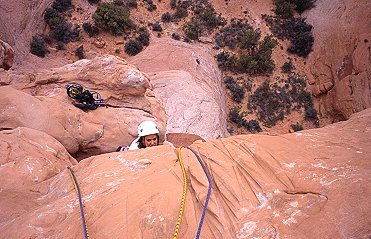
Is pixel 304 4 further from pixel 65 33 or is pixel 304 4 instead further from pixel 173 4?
pixel 65 33

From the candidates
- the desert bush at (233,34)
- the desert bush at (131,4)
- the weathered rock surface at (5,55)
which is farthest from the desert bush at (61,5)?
the weathered rock surface at (5,55)

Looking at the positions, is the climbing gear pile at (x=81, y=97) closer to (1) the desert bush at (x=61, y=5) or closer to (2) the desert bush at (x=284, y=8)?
(1) the desert bush at (x=61, y=5)

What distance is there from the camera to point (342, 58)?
17.4 m

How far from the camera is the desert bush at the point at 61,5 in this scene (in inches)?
746

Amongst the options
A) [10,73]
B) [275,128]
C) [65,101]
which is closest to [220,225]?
[65,101]

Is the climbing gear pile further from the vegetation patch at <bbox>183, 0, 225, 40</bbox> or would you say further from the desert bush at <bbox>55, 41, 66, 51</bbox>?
the vegetation patch at <bbox>183, 0, 225, 40</bbox>

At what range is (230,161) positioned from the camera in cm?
363

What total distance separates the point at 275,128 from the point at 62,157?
15267mm

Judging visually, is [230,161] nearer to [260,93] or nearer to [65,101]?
[65,101]

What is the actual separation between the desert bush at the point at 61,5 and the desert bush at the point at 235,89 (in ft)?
47.1

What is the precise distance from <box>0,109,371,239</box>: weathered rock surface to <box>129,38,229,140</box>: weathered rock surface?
7447 mm

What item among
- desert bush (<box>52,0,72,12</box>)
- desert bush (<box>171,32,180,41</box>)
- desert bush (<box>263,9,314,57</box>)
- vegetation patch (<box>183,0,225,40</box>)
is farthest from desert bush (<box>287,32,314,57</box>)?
desert bush (<box>52,0,72,12</box>)

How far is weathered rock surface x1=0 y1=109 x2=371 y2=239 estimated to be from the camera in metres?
2.70

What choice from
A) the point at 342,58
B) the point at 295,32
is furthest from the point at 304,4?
the point at 342,58
